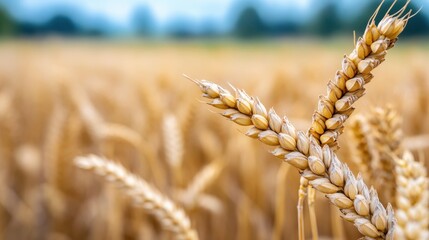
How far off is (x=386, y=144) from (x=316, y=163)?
32 cm

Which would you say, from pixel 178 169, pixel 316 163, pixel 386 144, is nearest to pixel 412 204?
pixel 316 163

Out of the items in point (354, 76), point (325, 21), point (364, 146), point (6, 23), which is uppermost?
point (354, 76)

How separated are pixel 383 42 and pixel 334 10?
31.8 metres

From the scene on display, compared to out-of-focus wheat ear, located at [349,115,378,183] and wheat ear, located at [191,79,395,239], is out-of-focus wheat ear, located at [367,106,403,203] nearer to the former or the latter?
out-of-focus wheat ear, located at [349,115,378,183]

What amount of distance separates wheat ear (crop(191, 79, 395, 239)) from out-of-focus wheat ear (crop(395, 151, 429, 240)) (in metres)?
0.02

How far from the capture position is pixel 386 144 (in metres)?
0.71

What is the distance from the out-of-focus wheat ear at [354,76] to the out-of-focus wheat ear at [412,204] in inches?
2.9

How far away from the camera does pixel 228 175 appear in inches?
81.0

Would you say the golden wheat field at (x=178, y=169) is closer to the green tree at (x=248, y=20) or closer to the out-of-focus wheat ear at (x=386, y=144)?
the out-of-focus wheat ear at (x=386, y=144)

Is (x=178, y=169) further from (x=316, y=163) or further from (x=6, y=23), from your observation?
(x=6, y=23)

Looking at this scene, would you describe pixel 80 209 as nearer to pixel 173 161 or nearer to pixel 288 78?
pixel 173 161

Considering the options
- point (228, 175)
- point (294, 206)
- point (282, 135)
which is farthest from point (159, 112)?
point (282, 135)

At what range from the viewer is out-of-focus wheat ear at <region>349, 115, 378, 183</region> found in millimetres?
713

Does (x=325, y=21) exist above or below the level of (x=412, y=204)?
below
